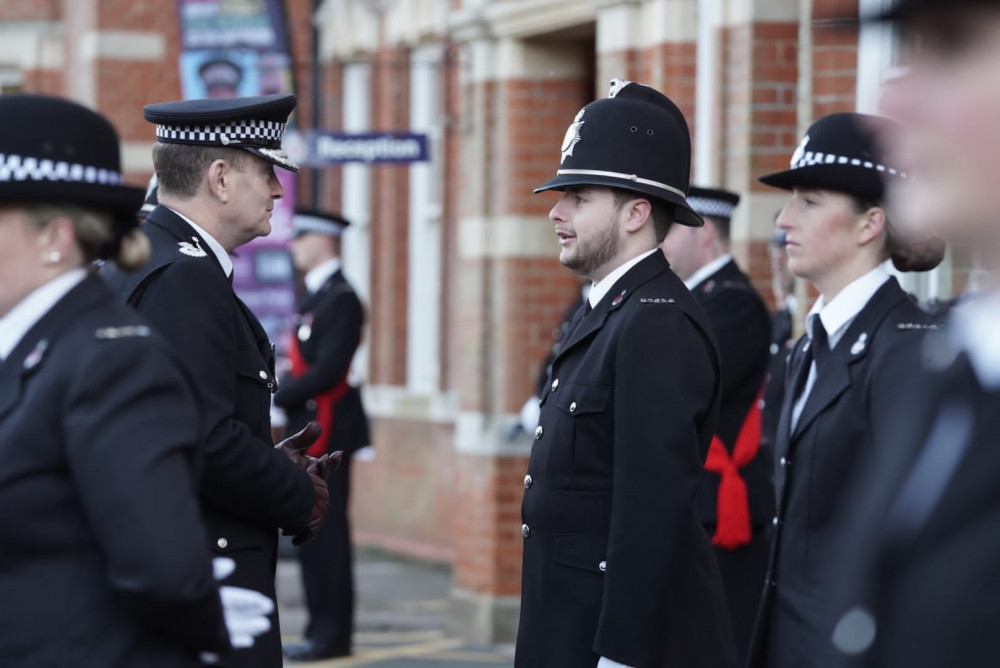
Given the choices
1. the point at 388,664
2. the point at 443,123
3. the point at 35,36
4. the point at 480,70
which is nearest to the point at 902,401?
the point at 388,664

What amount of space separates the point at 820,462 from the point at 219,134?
1791 mm

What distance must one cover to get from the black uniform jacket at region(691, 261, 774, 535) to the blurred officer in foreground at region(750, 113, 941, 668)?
154cm

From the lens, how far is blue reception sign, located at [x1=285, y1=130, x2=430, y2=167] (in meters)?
11.3

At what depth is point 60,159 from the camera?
9.84 ft

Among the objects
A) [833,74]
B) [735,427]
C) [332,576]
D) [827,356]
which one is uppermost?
[833,74]

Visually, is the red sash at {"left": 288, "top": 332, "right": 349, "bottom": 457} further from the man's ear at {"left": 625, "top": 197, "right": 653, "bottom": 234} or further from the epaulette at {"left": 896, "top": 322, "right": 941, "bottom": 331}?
the epaulette at {"left": 896, "top": 322, "right": 941, "bottom": 331}

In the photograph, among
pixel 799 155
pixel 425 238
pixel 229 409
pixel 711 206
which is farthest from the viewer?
pixel 425 238

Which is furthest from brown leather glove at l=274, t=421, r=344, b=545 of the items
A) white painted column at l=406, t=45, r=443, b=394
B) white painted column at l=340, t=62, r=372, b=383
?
white painted column at l=340, t=62, r=372, b=383

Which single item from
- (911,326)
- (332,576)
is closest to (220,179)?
(911,326)

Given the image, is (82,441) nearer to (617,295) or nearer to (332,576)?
(617,295)

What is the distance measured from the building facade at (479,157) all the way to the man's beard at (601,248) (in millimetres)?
1661

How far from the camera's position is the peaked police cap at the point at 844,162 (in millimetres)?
4547

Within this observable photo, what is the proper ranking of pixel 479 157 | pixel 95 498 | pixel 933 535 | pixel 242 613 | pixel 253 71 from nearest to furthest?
pixel 933 535 < pixel 95 498 < pixel 242 613 < pixel 479 157 < pixel 253 71

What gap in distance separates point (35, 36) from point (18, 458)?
56.7ft
